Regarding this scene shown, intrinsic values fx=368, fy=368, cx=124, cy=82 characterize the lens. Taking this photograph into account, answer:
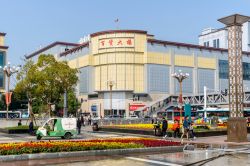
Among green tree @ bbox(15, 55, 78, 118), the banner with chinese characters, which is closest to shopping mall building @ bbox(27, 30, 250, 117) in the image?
the banner with chinese characters

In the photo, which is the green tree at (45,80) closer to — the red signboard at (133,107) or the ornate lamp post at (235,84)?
the ornate lamp post at (235,84)

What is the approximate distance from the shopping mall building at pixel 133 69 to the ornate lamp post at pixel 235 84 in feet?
236

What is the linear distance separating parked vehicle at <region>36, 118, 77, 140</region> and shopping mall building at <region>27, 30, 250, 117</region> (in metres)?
66.7

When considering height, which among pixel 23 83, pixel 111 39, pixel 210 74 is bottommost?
pixel 23 83

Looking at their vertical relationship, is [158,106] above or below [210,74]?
below

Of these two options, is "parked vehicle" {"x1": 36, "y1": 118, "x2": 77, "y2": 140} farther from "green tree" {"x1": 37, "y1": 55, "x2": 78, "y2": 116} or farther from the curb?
the curb

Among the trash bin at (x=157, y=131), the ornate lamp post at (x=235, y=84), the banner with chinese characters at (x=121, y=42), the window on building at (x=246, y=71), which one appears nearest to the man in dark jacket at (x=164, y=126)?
the trash bin at (x=157, y=131)

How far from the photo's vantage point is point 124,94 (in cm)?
10075

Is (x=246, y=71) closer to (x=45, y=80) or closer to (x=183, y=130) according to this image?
(x=45, y=80)

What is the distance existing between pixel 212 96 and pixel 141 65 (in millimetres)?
20788

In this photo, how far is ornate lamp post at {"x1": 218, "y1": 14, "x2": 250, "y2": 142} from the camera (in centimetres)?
2495

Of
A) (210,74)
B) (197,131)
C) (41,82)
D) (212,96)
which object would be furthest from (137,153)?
(210,74)

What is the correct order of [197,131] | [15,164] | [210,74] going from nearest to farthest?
[15,164]
[197,131]
[210,74]

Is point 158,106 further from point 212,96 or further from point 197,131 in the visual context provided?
point 197,131
